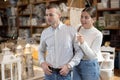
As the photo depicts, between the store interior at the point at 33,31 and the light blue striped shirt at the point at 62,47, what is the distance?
46cm

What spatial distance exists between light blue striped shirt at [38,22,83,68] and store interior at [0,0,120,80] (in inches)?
18.2

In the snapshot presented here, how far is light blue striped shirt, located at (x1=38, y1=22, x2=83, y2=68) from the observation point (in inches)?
63.6

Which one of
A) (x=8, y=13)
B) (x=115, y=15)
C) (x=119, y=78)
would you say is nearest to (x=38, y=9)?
(x=8, y=13)

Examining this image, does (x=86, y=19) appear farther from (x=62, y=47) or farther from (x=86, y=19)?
(x=62, y=47)

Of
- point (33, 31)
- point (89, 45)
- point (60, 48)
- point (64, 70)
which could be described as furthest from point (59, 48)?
point (33, 31)

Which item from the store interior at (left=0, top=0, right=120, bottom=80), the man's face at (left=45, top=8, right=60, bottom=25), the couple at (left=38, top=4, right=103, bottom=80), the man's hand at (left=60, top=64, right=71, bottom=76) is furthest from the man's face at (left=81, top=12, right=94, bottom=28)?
the store interior at (left=0, top=0, right=120, bottom=80)

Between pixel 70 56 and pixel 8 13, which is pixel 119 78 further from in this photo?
pixel 8 13

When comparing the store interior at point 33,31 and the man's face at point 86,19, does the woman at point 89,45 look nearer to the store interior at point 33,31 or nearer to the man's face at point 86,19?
the man's face at point 86,19

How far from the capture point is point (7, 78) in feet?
6.15

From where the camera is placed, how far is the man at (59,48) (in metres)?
1.60

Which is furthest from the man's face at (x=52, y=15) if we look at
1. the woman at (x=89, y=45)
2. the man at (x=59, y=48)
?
the woman at (x=89, y=45)

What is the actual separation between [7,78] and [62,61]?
0.60 meters

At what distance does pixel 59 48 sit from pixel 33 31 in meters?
3.98

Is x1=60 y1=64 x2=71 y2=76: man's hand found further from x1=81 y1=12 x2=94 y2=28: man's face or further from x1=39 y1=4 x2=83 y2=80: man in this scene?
x1=81 y1=12 x2=94 y2=28: man's face
